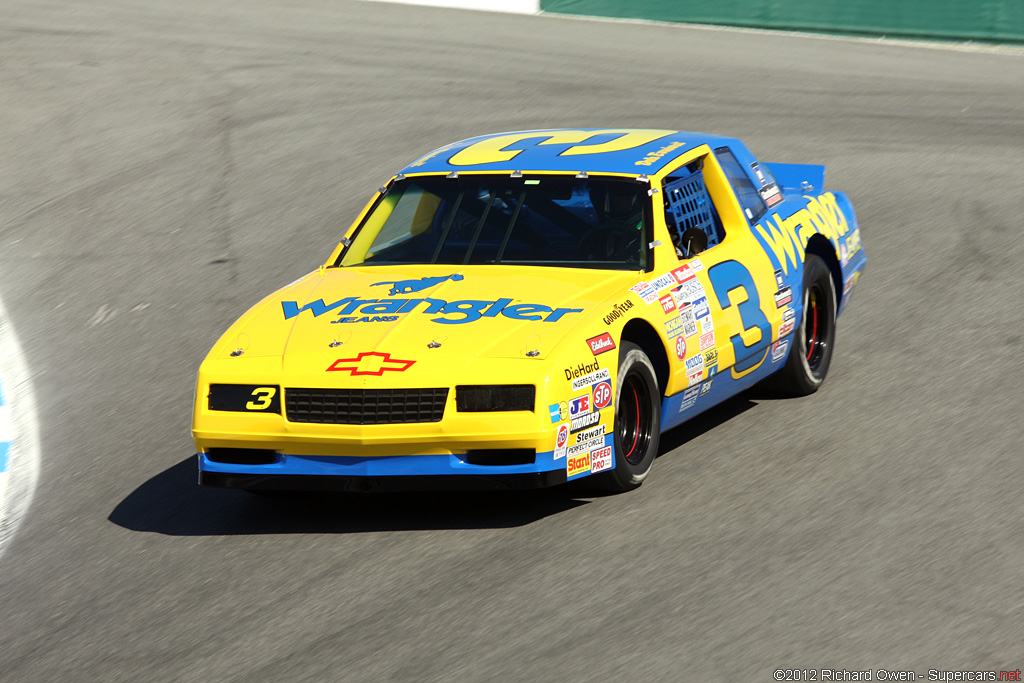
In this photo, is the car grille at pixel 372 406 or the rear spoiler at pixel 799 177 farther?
the rear spoiler at pixel 799 177

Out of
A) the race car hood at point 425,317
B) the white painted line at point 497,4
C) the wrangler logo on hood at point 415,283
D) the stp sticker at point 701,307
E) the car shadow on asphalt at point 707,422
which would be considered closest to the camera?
the race car hood at point 425,317

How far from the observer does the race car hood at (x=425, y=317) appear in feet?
19.0

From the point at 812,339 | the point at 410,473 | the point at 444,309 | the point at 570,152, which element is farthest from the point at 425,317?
the point at 812,339

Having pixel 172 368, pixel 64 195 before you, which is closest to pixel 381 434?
pixel 172 368

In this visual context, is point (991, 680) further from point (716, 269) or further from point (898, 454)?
point (716, 269)

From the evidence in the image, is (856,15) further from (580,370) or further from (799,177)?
(580,370)

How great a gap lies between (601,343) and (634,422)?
1.76 feet

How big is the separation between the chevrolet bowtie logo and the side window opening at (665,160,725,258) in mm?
1741

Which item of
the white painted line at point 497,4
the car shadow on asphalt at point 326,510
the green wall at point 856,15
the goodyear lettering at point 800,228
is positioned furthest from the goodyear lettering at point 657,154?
the white painted line at point 497,4

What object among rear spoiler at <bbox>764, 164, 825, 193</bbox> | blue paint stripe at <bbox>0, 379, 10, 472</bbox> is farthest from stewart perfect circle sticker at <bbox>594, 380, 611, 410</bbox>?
blue paint stripe at <bbox>0, 379, 10, 472</bbox>

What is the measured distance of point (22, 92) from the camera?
16438 millimetres

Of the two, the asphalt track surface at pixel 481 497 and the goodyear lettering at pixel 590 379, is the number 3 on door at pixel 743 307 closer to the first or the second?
the asphalt track surface at pixel 481 497

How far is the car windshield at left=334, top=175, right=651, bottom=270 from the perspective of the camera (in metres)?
6.76

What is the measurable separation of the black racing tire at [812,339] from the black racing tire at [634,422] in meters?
1.48
